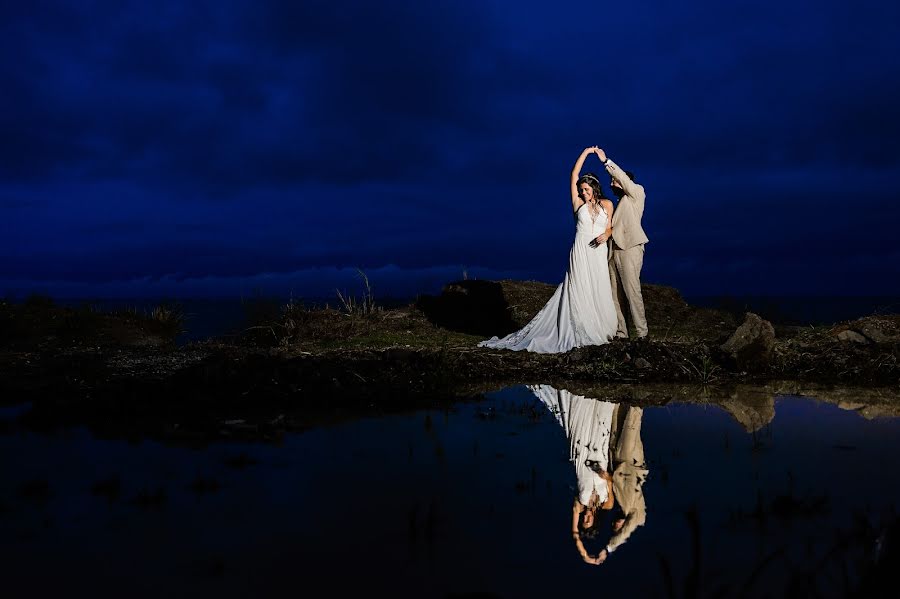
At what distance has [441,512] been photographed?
13.5 feet

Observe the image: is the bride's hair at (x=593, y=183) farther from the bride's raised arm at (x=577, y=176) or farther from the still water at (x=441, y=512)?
the still water at (x=441, y=512)

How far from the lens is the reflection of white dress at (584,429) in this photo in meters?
4.71

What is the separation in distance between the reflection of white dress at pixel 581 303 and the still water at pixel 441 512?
611cm

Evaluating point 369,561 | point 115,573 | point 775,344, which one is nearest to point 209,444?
point 115,573

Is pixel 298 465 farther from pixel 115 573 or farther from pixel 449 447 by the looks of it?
pixel 115 573

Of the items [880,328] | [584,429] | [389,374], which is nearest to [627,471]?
[584,429]

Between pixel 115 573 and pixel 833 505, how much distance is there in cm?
440

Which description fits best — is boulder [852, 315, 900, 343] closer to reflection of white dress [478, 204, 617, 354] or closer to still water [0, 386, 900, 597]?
reflection of white dress [478, 204, 617, 354]

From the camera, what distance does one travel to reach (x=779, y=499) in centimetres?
423

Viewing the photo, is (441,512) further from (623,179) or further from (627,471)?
(623,179)

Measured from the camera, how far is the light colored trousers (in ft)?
43.1

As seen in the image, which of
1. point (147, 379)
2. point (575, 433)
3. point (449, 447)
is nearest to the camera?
point (449, 447)

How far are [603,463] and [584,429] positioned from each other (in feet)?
4.13

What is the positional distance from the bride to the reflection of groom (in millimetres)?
5414
